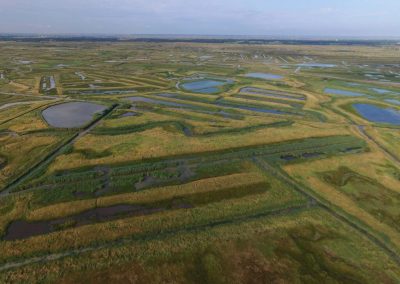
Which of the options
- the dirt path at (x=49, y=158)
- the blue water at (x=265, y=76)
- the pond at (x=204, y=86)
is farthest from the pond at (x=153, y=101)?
the blue water at (x=265, y=76)

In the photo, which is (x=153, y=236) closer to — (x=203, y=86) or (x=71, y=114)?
(x=71, y=114)

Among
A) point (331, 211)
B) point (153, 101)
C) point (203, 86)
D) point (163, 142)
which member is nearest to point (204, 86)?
point (203, 86)

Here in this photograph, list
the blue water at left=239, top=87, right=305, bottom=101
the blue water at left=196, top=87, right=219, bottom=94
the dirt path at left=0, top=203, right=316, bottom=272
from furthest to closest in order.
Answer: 1. the blue water at left=196, top=87, right=219, bottom=94
2. the blue water at left=239, top=87, right=305, bottom=101
3. the dirt path at left=0, top=203, right=316, bottom=272

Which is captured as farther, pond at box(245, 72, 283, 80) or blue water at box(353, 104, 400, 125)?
pond at box(245, 72, 283, 80)

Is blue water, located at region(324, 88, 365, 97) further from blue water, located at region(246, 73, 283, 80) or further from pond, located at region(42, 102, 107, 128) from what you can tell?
pond, located at region(42, 102, 107, 128)

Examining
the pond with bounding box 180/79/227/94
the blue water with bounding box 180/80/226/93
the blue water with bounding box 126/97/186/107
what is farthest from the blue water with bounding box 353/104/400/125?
the blue water with bounding box 126/97/186/107

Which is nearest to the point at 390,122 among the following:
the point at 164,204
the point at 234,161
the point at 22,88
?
the point at 234,161

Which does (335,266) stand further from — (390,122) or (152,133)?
(390,122)
